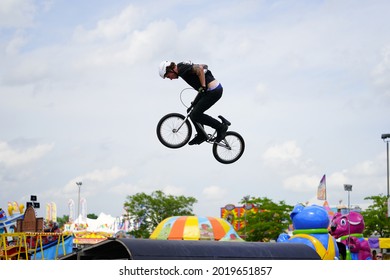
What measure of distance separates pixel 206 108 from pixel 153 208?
52.9m

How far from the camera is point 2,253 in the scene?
26.5 m

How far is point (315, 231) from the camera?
26109 millimetres

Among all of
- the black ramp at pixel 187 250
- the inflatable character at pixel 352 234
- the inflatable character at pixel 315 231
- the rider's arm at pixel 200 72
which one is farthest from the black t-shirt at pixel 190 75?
the inflatable character at pixel 352 234

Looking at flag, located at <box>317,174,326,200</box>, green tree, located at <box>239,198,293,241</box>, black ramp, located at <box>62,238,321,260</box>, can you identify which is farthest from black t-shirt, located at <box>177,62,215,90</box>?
green tree, located at <box>239,198,293,241</box>

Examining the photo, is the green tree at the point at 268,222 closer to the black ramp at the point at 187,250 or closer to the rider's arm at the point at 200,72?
the black ramp at the point at 187,250

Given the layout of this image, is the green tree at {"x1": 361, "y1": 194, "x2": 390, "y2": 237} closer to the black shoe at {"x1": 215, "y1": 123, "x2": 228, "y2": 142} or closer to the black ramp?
the black ramp

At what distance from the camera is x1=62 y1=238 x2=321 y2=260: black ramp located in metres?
16.0

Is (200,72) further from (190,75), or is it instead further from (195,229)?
(195,229)

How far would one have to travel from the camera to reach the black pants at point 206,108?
12.6m

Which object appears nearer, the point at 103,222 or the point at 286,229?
the point at 286,229

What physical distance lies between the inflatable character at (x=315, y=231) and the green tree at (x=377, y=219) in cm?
3386
